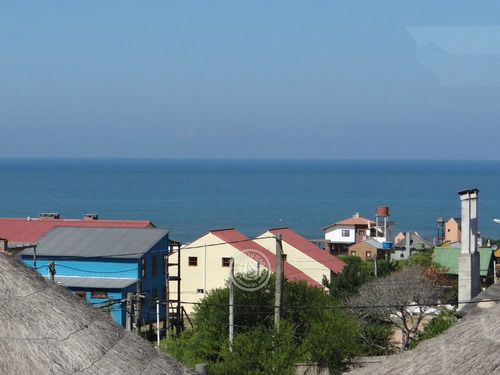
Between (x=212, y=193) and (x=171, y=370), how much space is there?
15727 cm

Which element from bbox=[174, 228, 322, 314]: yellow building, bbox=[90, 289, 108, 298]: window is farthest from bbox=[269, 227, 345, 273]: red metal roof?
bbox=[90, 289, 108, 298]: window

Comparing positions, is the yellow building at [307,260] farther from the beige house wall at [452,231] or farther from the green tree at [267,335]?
the beige house wall at [452,231]

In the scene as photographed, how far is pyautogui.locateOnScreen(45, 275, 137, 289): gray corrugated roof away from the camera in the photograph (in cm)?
3325

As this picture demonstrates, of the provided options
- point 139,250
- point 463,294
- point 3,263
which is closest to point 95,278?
point 139,250

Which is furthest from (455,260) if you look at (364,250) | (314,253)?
(364,250)

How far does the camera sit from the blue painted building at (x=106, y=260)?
109 feet

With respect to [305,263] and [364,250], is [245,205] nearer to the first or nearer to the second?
[364,250]

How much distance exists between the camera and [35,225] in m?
40.9

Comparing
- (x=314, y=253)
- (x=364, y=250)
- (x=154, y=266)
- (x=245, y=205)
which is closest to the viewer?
(x=154, y=266)

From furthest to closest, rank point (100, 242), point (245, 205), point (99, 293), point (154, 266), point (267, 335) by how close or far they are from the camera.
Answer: point (245, 205), point (100, 242), point (154, 266), point (99, 293), point (267, 335)

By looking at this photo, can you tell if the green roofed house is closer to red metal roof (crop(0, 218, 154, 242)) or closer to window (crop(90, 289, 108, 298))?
red metal roof (crop(0, 218, 154, 242))

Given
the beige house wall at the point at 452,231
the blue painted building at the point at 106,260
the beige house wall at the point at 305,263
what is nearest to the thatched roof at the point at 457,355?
the blue painted building at the point at 106,260

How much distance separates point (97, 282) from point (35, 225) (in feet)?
27.4

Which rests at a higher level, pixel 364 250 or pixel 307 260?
pixel 307 260
